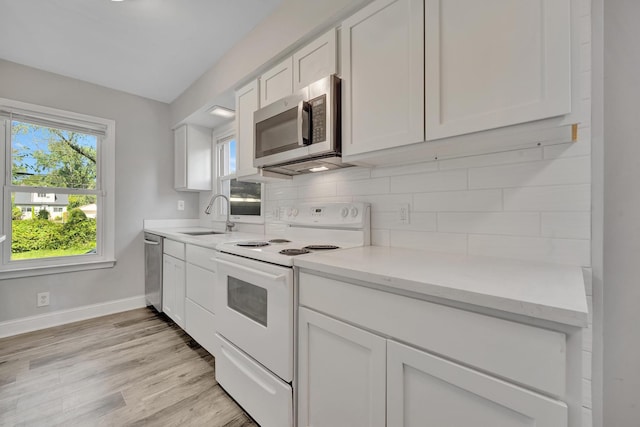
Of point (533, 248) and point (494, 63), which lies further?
point (533, 248)

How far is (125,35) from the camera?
6.80 feet

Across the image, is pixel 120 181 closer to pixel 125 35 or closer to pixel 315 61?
pixel 125 35

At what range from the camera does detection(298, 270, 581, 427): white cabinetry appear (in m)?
0.62

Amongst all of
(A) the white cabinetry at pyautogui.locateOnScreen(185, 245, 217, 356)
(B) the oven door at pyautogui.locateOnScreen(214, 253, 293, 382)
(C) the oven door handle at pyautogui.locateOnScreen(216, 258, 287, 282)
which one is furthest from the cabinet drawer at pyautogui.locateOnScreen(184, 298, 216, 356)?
(C) the oven door handle at pyautogui.locateOnScreen(216, 258, 287, 282)

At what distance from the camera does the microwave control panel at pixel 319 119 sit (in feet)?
4.75

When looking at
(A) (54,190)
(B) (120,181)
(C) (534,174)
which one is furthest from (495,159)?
(A) (54,190)

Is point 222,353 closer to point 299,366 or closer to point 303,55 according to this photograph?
point 299,366

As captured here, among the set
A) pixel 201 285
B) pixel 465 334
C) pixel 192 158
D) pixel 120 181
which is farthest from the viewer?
pixel 192 158

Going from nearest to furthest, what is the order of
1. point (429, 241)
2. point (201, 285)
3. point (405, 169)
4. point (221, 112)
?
point (429, 241) < point (405, 169) < point (201, 285) < point (221, 112)

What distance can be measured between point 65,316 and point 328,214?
2926 millimetres

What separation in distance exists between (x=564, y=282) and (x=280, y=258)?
103 cm

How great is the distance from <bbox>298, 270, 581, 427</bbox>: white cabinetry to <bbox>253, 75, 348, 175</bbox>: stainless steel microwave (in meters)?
0.71

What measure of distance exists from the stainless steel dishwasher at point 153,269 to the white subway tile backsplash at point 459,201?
251cm

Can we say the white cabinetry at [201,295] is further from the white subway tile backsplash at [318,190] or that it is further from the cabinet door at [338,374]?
the cabinet door at [338,374]
